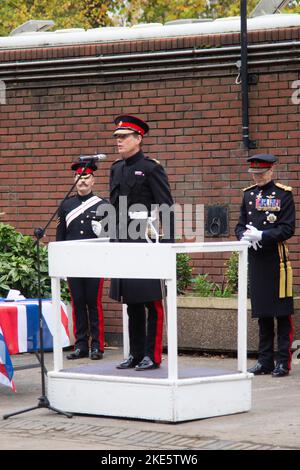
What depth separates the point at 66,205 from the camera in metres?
12.2

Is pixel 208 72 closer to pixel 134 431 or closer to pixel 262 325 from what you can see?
pixel 262 325

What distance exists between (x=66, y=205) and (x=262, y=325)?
2.55 metres

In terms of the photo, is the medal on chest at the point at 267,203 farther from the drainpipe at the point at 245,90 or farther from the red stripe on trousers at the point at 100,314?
the red stripe on trousers at the point at 100,314

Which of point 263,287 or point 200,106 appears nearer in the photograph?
point 263,287

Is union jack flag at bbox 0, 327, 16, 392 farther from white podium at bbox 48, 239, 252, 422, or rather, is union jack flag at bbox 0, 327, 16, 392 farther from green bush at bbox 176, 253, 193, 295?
green bush at bbox 176, 253, 193, 295

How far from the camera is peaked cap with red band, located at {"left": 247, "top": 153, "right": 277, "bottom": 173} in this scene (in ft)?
34.4

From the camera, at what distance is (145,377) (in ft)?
28.5

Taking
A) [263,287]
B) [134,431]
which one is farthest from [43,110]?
[134,431]

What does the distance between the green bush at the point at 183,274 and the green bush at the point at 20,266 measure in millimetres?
1168

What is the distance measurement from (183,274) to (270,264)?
1.90 metres

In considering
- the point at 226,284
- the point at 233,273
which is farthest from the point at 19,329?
the point at 226,284

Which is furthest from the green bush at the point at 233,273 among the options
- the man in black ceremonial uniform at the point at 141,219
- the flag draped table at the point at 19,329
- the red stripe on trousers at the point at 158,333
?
the red stripe on trousers at the point at 158,333

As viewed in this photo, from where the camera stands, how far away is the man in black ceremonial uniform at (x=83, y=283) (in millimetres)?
12094

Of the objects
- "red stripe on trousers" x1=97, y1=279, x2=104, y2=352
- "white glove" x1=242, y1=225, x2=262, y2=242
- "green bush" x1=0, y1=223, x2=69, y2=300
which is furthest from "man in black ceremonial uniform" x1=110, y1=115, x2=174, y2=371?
"green bush" x1=0, y1=223, x2=69, y2=300
